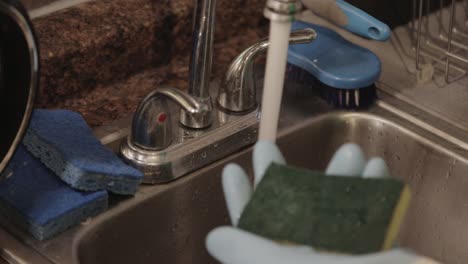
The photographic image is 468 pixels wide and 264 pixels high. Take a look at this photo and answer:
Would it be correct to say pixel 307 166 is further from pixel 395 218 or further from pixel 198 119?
pixel 395 218

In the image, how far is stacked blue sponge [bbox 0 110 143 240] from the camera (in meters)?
0.77

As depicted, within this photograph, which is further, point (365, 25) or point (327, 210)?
point (365, 25)

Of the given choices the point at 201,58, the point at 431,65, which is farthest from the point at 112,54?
the point at 431,65

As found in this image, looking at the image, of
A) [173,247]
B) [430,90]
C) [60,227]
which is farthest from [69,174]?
[430,90]

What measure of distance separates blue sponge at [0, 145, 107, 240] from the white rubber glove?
294mm

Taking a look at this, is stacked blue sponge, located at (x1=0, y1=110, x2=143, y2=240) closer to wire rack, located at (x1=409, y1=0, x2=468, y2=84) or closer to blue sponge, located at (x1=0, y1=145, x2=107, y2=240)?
blue sponge, located at (x1=0, y1=145, x2=107, y2=240)

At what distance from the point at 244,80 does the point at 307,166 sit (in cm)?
15

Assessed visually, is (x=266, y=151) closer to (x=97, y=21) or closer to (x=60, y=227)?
(x=60, y=227)

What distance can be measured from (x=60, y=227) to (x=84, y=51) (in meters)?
0.24

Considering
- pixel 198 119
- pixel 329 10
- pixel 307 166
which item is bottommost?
pixel 307 166

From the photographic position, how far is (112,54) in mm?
977

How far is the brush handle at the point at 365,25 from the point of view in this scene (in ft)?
3.06

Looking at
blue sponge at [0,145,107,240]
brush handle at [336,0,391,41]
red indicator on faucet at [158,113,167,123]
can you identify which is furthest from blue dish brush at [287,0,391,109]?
blue sponge at [0,145,107,240]

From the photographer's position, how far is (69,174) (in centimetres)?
78
